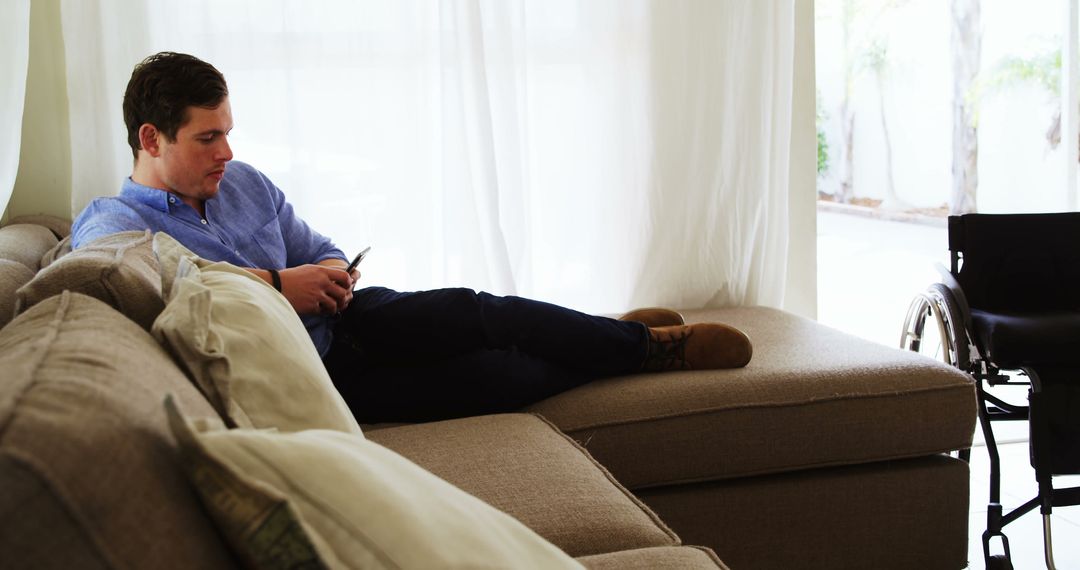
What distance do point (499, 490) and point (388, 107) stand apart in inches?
64.2

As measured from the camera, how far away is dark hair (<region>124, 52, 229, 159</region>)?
82.0 inches

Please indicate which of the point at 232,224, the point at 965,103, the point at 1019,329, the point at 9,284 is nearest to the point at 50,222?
the point at 232,224

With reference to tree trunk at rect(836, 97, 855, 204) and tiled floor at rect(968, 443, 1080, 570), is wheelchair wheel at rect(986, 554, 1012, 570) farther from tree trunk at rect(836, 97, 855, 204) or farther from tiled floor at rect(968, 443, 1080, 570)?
tree trunk at rect(836, 97, 855, 204)

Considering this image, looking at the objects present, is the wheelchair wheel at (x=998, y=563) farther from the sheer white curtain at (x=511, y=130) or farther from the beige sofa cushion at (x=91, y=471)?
the beige sofa cushion at (x=91, y=471)

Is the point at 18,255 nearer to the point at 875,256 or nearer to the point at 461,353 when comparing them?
the point at 461,353

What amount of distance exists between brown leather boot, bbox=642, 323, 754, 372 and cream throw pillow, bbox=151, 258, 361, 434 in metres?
1.12

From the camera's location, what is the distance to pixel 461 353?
218 centimetres

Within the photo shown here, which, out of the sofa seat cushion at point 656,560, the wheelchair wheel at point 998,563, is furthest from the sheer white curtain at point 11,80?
the wheelchair wheel at point 998,563

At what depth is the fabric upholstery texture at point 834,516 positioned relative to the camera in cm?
213

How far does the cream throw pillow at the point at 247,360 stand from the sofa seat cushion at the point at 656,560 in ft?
1.25

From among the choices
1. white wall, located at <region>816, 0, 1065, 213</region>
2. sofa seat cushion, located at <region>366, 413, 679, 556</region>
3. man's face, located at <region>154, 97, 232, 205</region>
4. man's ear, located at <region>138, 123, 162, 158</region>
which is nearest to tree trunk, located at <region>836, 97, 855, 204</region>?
white wall, located at <region>816, 0, 1065, 213</region>

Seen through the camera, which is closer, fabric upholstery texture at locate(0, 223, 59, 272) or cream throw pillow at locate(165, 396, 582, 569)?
cream throw pillow at locate(165, 396, 582, 569)

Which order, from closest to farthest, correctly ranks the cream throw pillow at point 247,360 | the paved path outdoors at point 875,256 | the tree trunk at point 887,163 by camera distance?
the cream throw pillow at point 247,360 → the tree trunk at point 887,163 → the paved path outdoors at point 875,256

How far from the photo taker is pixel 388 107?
118 inches
